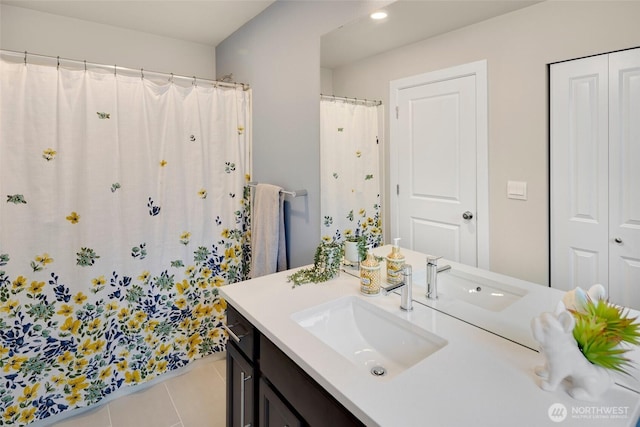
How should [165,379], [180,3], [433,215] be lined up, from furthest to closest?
Result: [165,379] < [180,3] < [433,215]

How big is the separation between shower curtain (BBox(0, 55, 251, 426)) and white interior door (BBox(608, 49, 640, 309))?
2.02 meters

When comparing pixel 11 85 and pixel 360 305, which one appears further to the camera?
pixel 11 85

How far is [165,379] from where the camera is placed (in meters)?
2.26

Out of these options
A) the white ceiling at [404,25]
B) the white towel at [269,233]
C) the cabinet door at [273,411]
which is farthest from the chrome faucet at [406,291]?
the white towel at [269,233]

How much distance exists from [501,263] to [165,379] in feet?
7.10

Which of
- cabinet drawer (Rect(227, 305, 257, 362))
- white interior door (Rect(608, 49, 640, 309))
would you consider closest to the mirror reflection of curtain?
cabinet drawer (Rect(227, 305, 257, 362))

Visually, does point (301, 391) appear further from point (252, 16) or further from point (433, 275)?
point (252, 16)

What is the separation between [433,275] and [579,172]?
57 centimetres

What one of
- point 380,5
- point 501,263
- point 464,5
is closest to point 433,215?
point 501,263

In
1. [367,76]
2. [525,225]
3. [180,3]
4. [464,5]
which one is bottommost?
[525,225]

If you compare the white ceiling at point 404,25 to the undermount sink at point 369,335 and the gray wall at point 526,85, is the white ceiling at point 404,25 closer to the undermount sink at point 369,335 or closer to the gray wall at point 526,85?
the gray wall at point 526,85

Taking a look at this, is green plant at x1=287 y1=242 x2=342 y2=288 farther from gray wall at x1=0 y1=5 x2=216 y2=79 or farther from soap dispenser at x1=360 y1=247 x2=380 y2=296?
gray wall at x1=0 y1=5 x2=216 y2=79

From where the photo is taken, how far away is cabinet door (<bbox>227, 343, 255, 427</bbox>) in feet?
4.22

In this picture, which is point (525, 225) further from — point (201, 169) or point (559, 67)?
point (201, 169)
